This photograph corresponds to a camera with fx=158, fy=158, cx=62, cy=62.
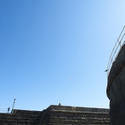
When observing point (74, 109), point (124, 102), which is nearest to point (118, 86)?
point (124, 102)

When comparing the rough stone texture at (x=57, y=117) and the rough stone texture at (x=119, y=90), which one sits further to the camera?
the rough stone texture at (x=57, y=117)

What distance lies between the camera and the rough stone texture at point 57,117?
14930 millimetres

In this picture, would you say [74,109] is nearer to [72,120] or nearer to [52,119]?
[72,120]

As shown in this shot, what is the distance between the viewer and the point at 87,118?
15.7 metres

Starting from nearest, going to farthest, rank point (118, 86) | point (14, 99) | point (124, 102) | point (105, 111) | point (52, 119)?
point (124, 102), point (118, 86), point (52, 119), point (105, 111), point (14, 99)

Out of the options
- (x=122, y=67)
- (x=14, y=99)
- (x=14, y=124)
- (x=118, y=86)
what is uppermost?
(x=14, y=99)

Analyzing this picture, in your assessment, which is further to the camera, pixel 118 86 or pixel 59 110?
pixel 59 110

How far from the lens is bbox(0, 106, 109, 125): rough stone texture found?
49.0 feet

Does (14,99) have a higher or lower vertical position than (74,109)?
higher

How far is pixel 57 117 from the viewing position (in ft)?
49.1

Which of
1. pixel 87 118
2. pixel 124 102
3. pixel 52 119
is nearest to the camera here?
pixel 124 102

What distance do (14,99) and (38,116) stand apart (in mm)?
15236

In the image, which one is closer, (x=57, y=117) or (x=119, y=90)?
(x=119, y=90)

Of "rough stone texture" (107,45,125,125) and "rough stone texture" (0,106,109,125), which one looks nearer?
"rough stone texture" (107,45,125,125)
